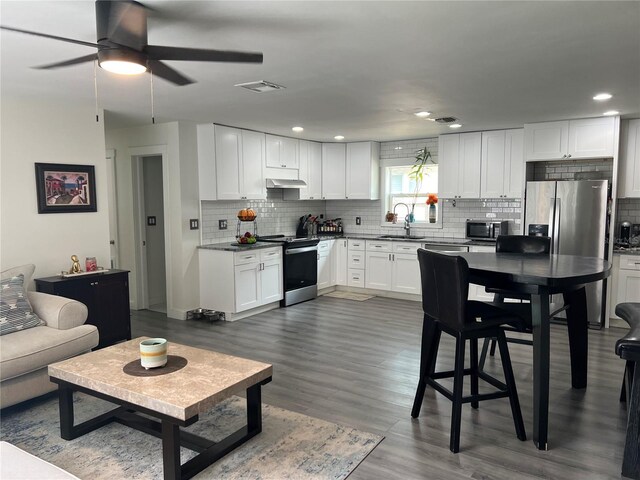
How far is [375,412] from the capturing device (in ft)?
10.6

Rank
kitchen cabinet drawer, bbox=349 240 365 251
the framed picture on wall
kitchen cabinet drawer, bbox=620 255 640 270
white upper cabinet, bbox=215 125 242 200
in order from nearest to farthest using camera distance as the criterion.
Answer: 1. the framed picture on wall
2. kitchen cabinet drawer, bbox=620 255 640 270
3. white upper cabinet, bbox=215 125 242 200
4. kitchen cabinet drawer, bbox=349 240 365 251

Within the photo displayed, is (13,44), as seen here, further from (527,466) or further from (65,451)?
(527,466)

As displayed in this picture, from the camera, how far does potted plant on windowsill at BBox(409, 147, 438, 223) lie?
23.2 feet

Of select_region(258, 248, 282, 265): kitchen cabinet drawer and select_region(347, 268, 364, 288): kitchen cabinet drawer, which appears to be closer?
select_region(258, 248, 282, 265): kitchen cabinet drawer

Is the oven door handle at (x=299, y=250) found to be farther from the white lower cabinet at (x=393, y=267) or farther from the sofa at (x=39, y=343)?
the sofa at (x=39, y=343)

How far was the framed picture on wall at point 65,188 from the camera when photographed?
4215 millimetres

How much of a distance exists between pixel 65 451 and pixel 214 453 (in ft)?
3.02

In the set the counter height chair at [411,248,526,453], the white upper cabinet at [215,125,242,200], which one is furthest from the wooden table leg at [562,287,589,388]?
the white upper cabinet at [215,125,242,200]

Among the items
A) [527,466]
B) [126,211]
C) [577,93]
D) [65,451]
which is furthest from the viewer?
[126,211]

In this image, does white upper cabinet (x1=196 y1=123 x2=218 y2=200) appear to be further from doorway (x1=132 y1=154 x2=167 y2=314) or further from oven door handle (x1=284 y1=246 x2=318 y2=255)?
oven door handle (x1=284 y1=246 x2=318 y2=255)

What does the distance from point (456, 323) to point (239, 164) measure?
410cm

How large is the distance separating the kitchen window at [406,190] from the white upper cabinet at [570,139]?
5.50ft

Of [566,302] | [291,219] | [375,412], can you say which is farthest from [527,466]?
[291,219]

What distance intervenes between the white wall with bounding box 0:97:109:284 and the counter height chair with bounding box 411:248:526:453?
3.38 meters
